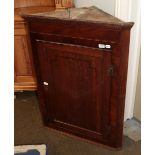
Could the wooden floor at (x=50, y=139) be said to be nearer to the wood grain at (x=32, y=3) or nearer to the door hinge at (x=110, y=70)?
the door hinge at (x=110, y=70)

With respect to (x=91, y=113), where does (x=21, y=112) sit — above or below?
below

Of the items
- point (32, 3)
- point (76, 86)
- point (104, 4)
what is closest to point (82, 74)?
point (76, 86)

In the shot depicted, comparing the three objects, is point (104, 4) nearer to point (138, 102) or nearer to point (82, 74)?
point (82, 74)

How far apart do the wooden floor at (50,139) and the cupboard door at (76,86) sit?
0.24 ft

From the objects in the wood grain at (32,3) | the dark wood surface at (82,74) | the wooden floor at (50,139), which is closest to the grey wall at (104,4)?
the dark wood surface at (82,74)

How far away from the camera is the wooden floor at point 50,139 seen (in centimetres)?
173

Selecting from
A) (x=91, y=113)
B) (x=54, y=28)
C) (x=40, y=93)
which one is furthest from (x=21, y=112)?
(x=54, y=28)

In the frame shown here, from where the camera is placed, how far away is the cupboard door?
148 centimetres
